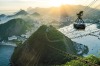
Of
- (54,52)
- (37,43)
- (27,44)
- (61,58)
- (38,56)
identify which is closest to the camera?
(61,58)

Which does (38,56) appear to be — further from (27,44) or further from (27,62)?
(27,44)

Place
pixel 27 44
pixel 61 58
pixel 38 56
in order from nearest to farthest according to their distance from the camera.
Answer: pixel 61 58 → pixel 38 56 → pixel 27 44

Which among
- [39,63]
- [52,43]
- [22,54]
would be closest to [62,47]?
[52,43]

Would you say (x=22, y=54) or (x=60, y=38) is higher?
(x=60, y=38)

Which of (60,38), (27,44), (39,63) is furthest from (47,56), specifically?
(27,44)

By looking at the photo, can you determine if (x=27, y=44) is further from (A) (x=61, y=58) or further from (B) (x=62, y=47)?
(A) (x=61, y=58)

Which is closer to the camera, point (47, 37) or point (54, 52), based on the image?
point (54, 52)
